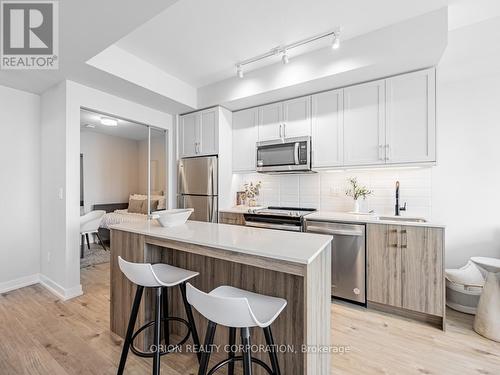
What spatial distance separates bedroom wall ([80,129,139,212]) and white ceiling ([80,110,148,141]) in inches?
2.0

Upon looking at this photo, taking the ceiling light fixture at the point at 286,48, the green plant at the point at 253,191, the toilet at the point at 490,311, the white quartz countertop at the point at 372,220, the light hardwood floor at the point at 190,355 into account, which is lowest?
the light hardwood floor at the point at 190,355

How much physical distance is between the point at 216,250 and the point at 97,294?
7.47 feet

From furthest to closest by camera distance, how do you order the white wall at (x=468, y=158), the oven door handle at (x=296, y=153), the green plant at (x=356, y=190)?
the oven door handle at (x=296, y=153), the green plant at (x=356, y=190), the white wall at (x=468, y=158)

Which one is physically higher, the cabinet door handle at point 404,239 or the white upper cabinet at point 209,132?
the white upper cabinet at point 209,132

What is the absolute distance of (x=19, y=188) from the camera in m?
2.99

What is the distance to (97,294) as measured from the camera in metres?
2.79

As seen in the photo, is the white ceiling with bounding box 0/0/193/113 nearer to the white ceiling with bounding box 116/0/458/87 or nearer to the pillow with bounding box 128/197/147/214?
Result: the white ceiling with bounding box 116/0/458/87

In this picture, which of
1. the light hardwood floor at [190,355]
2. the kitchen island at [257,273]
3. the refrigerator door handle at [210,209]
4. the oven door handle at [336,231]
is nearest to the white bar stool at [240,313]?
the kitchen island at [257,273]

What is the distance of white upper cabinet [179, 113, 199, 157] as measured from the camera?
3.82 metres

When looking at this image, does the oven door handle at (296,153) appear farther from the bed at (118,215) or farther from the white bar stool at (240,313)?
the bed at (118,215)

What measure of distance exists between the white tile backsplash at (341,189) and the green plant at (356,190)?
0.05 metres

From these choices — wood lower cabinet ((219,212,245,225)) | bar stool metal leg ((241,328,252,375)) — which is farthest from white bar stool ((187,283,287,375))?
wood lower cabinet ((219,212,245,225))

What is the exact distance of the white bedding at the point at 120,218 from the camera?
3521mm

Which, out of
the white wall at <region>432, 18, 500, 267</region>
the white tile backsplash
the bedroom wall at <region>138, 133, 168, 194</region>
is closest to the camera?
the white wall at <region>432, 18, 500, 267</region>
